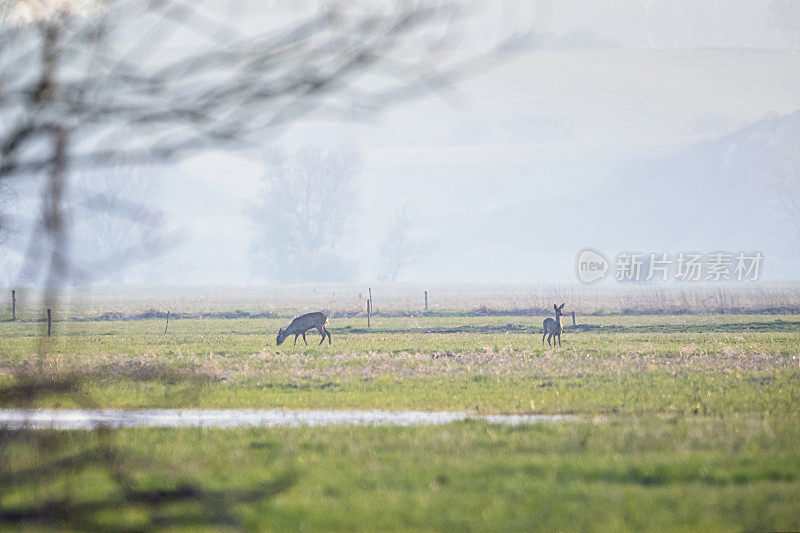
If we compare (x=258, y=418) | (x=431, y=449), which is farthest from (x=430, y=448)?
(x=258, y=418)

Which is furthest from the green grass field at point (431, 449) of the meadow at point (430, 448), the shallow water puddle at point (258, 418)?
the shallow water puddle at point (258, 418)

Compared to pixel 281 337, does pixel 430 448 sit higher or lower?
lower

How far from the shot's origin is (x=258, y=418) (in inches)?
591

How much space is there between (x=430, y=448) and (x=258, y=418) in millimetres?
4664

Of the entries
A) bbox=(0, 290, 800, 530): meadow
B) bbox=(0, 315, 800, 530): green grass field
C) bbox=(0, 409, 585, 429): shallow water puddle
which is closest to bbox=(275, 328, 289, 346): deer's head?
bbox=(0, 290, 800, 530): meadow

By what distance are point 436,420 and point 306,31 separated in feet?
36.9

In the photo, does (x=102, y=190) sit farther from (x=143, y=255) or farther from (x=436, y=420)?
(x=436, y=420)

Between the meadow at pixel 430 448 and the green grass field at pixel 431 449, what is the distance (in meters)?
0.03

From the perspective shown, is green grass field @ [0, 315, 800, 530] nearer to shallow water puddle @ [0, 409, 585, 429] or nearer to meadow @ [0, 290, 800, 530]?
meadow @ [0, 290, 800, 530]

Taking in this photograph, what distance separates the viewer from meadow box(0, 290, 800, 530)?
15.7ft

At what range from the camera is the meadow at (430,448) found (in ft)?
15.7

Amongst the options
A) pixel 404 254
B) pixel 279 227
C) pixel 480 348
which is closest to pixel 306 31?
pixel 480 348

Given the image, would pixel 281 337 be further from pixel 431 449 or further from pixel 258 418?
pixel 431 449

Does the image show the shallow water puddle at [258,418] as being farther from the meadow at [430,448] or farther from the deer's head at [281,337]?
the deer's head at [281,337]
